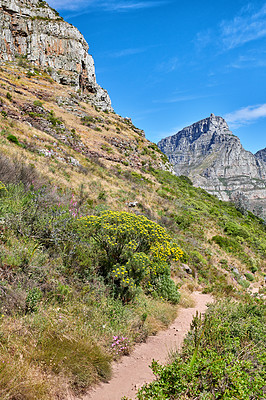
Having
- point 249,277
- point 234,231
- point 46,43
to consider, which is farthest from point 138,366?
point 46,43

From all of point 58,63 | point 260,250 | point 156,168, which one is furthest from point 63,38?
point 260,250

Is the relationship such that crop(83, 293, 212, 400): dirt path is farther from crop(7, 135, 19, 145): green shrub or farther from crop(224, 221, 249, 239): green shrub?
crop(7, 135, 19, 145): green shrub

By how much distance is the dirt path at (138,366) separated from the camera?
283cm

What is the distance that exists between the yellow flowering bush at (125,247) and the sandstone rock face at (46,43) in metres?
42.3

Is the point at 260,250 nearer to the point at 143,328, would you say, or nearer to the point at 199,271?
the point at 199,271

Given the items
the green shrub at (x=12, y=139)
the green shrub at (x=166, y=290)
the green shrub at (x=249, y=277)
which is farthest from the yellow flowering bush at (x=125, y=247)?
the green shrub at (x=12, y=139)

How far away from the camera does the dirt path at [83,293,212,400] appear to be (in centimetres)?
283

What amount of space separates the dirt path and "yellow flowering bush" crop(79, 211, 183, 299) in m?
1.11

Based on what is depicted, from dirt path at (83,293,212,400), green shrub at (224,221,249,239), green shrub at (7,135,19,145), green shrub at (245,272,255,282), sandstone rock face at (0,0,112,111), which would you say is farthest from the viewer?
sandstone rock face at (0,0,112,111)

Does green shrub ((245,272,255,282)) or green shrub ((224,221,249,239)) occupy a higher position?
green shrub ((224,221,249,239))

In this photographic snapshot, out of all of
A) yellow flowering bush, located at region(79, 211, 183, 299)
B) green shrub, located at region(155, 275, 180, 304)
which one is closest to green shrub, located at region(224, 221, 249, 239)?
green shrub, located at region(155, 275, 180, 304)

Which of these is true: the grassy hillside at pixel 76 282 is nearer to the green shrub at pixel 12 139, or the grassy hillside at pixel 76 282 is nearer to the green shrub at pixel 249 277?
the green shrub at pixel 249 277

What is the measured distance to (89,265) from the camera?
16.4 ft

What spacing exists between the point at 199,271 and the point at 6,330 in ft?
29.4
